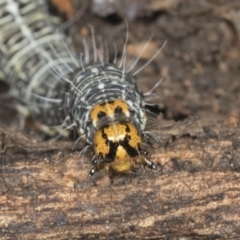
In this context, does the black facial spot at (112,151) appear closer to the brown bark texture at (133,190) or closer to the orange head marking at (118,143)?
the orange head marking at (118,143)

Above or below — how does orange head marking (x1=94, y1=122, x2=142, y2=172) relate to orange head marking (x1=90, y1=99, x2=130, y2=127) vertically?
below

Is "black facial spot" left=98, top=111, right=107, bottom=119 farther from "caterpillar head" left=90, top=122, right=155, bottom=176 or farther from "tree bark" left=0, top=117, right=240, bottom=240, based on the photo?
"tree bark" left=0, top=117, right=240, bottom=240

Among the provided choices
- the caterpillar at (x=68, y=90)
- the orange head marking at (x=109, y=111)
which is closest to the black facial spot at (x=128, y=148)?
the caterpillar at (x=68, y=90)

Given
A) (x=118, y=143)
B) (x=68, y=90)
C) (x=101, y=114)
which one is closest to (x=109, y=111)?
(x=101, y=114)

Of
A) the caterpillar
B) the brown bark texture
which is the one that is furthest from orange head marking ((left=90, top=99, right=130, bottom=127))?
the brown bark texture

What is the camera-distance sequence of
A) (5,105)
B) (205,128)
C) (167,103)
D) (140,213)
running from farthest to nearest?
1. (5,105)
2. (167,103)
3. (205,128)
4. (140,213)

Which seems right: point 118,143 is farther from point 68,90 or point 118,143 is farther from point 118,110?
point 68,90

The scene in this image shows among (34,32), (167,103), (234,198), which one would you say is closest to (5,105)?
(34,32)

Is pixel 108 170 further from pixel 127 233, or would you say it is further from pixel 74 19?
pixel 74 19
